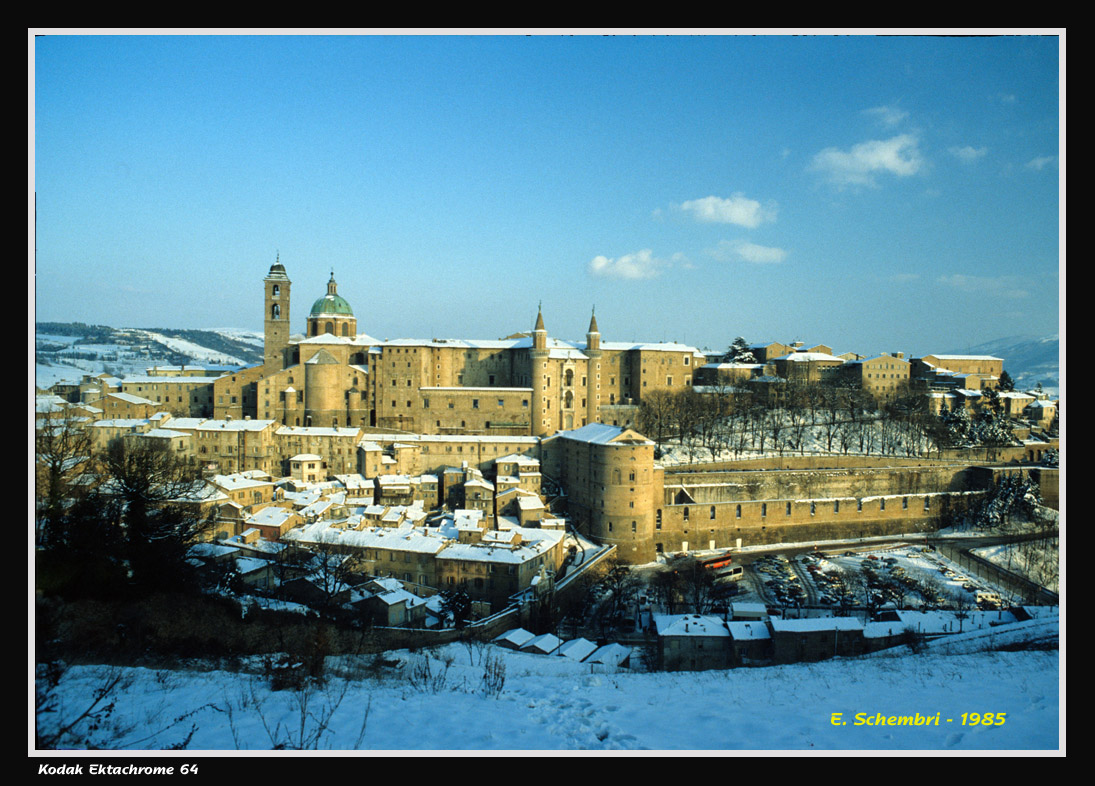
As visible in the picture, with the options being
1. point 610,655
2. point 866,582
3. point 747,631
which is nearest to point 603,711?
point 610,655

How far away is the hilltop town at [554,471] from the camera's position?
14.6m

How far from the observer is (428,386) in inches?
1176

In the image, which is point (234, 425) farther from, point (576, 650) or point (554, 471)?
point (576, 650)

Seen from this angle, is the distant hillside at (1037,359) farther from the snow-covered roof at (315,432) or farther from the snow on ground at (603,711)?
the snow-covered roof at (315,432)

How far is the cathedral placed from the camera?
28.4 metres

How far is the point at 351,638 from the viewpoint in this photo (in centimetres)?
1096

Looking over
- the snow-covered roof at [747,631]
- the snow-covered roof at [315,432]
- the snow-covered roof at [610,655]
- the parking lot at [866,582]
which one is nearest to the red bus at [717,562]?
the parking lot at [866,582]

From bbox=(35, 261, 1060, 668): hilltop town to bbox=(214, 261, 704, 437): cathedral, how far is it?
10 cm

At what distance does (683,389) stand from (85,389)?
28209 mm

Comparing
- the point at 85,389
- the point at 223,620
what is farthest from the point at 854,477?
the point at 85,389

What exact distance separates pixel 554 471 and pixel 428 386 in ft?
27.2

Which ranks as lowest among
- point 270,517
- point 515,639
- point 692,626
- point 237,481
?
point 515,639

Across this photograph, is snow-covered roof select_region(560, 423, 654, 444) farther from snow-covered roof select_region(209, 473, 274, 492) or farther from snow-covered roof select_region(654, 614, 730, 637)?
snow-covered roof select_region(209, 473, 274, 492)

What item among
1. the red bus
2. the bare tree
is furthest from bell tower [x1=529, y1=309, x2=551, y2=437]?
the bare tree
